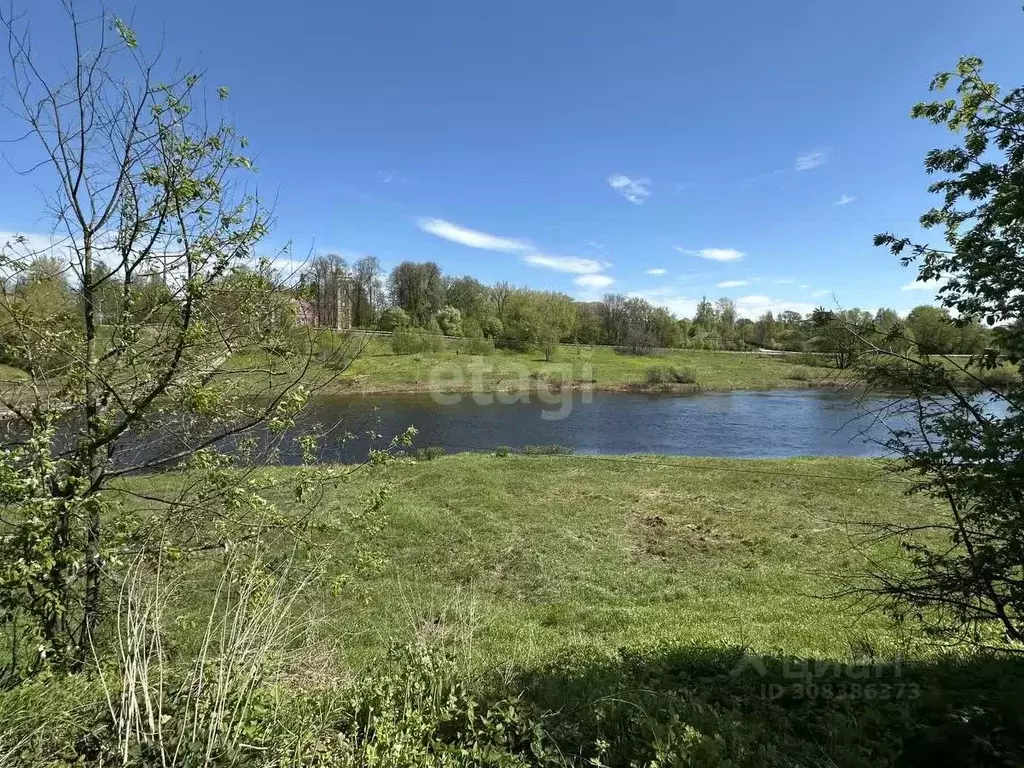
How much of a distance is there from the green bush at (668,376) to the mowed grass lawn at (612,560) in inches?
1246

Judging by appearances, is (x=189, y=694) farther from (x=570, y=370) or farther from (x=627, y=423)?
(x=570, y=370)

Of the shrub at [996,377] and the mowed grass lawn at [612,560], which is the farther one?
the mowed grass lawn at [612,560]

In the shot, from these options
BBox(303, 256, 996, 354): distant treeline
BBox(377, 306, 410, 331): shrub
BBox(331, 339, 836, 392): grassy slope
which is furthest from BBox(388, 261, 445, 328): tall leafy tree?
BBox(331, 339, 836, 392): grassy slope

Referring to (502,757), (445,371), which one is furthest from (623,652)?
(445,371)

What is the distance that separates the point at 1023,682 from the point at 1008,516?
814 mm

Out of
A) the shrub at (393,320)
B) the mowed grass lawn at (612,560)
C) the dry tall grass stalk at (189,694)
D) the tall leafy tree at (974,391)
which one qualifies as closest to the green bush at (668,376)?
the shrub at (393,320)

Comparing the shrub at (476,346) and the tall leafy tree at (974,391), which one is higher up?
the shrub at (476,346)

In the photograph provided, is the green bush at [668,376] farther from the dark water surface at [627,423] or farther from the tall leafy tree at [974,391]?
the tall leafy tree at [974,391]

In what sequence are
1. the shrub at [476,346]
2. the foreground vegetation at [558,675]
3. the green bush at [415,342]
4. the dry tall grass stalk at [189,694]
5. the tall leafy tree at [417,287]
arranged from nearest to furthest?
the dry tall grass stalk at [189,694]
the foreground vegetation at [558,675]
the green bush at [415,342]
the shrub at [476,346]
the tall leafy tree at [417,287]

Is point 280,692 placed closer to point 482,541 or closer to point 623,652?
point 623,652

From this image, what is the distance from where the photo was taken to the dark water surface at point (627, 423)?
21.3 metres

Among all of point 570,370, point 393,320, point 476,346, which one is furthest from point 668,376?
point 393,320

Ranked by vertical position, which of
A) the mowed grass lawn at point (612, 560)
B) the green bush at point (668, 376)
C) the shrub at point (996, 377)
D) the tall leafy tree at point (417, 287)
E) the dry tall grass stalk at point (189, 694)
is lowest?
the mowed grass lawn at point (612, 560)

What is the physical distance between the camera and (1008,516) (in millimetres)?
2762
